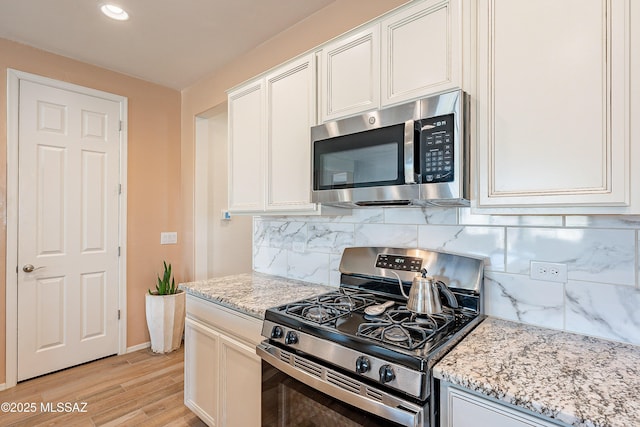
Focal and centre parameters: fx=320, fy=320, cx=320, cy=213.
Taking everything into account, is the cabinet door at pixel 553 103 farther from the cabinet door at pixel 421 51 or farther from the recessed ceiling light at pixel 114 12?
the recessed ceiling light at pixel 114 12

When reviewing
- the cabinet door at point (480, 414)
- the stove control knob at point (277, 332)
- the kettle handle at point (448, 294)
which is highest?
the kettle handle at point (448, 294)

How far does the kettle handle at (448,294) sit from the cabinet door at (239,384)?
0.92m

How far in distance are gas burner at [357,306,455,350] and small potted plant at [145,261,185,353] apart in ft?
8.01

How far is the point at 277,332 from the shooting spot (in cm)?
137

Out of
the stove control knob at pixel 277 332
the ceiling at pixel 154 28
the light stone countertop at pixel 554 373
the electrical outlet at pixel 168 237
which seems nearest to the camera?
the light stone countertop at pixel 554 373

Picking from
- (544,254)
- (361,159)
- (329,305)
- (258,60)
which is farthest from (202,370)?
(258,60)

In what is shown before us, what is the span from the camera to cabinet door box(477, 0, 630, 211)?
935 mm

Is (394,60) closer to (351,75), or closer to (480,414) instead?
(351,75)

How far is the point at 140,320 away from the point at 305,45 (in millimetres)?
2989

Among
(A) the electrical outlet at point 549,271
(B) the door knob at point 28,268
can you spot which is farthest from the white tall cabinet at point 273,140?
(B) the door knob at point 28,268

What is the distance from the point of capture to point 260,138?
79.5 inches

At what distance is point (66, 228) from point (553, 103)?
11.3ft

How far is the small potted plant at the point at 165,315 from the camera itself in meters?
3.04

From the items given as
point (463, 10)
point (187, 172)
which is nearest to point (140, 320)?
point (187, 172)
